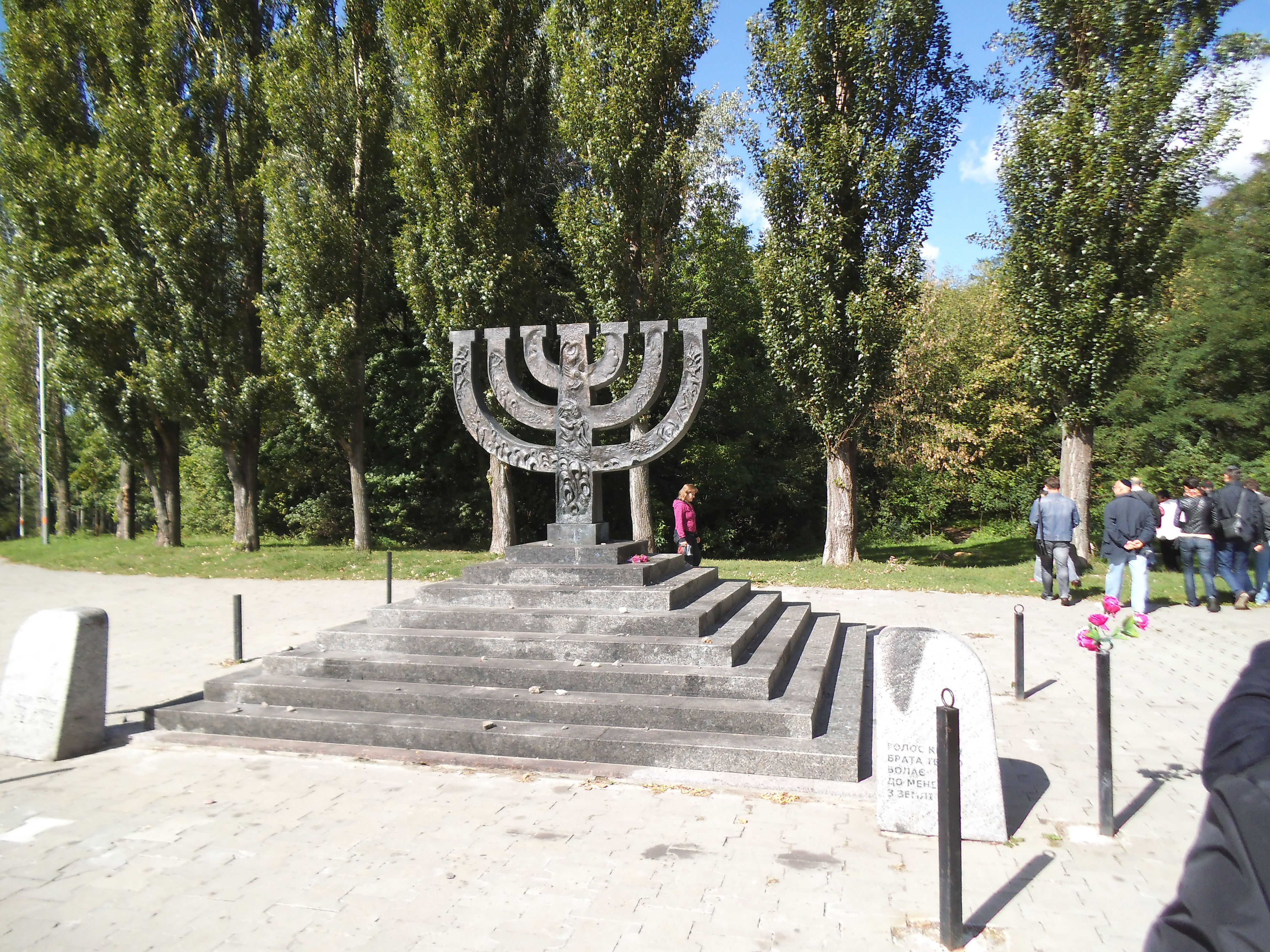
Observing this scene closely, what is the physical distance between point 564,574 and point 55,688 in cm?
407

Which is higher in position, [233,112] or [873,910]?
[233,112]

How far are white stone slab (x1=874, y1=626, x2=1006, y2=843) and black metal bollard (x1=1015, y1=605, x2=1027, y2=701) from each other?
2829mm

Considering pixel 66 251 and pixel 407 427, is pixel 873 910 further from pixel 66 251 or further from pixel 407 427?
pixel 66 251

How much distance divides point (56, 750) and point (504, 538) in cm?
1331

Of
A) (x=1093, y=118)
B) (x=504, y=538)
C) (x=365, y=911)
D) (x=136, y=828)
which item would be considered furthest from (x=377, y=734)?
(x=1093, y=118)

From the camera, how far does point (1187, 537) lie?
11.3 meters

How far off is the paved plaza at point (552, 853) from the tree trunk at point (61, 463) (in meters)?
29.7

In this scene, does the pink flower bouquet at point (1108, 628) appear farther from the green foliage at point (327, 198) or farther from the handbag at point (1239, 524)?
the green foliage at point (327, 198)

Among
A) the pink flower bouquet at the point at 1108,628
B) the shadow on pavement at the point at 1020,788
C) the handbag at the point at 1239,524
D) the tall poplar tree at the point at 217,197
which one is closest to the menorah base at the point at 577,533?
the shadow on pavement at the point at 1020,788

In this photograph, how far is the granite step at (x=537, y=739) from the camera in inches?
210

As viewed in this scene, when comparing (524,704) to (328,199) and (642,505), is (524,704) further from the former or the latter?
(328,199)

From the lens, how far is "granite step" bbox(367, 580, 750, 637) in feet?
22.1

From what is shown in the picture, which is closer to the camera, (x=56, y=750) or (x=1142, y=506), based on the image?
(x=56, y=750)

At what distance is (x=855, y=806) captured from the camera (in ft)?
16.2
